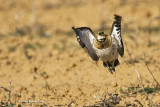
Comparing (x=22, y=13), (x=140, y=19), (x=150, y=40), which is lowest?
(x=150, y=40)

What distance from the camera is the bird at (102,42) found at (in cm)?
446

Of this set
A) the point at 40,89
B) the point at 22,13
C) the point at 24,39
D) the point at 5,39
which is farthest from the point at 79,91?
the point at 22,13

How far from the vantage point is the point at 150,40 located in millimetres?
7266

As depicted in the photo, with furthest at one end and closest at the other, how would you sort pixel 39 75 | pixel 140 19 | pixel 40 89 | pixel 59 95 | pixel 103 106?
pixel 140 19
pixel 39 75
pixel 40 89
pixel 59 95
pixel 103 106

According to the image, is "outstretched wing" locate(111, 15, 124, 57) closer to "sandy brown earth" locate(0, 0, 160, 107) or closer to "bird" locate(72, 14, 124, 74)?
"bird" locate(72, 14, 124, 74)

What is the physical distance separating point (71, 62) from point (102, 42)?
170 cm

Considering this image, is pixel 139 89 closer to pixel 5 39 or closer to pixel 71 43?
pixel 71 43

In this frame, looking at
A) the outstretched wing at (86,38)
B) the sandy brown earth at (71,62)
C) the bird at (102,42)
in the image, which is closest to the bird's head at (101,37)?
the bird at (102,42)

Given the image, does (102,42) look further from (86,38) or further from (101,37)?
(86,38)

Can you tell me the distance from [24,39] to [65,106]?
4.12 meters

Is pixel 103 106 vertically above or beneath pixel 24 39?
beneath

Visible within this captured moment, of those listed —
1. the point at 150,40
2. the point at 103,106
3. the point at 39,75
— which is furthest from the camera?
the point at 150,40

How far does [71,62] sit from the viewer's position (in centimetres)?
604

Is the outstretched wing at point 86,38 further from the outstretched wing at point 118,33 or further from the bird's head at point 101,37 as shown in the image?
the outstretched wing at point 118,33
